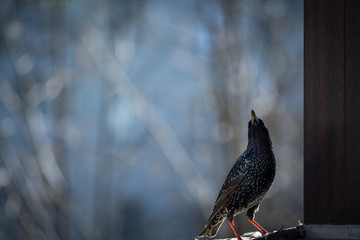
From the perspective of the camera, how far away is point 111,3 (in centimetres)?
796

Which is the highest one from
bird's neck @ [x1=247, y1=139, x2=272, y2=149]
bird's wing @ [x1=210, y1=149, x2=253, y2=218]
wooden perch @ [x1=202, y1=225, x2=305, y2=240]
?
bird's neck @ [x1=247, y1=139, x2=272, y2=149]

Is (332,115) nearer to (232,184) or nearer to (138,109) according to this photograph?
(232,184)

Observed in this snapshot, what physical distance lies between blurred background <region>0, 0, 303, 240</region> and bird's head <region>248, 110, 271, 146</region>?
12.3 ft

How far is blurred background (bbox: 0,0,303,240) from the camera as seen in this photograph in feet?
23.4

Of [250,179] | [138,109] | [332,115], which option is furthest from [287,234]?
[138,109]

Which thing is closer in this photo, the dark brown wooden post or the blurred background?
the dark brown wooden post

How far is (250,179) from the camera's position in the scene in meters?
2.62

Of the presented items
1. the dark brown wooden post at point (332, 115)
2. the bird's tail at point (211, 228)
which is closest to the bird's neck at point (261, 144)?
the dark brown wooden post at point (332, 115)

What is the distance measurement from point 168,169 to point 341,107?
250 inches

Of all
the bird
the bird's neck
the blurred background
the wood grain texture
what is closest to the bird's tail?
the bird

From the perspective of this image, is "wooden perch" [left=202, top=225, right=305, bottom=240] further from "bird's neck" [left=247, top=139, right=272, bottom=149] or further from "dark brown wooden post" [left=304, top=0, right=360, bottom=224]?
"bird's neck" [left=247, top=139, right=272, bottom=149]

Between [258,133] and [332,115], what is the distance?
47 cm

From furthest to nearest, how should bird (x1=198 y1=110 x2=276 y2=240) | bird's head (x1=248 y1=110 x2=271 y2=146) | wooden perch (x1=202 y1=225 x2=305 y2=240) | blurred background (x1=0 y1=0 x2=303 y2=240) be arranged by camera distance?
blurred background (x1=0 y1=0 x2=303 y2=240) → bird's head (x1=248 y1=110 x2=271 y2=146) → bird (x1=198 y1=110 x2=276 y2=240) → wooden perch (x1=202 y1=225 x2=305 y2=240)

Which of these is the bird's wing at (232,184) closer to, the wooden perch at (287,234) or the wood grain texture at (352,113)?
the wooden perch at (287,234)
